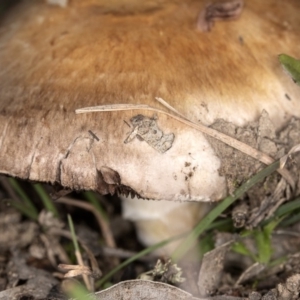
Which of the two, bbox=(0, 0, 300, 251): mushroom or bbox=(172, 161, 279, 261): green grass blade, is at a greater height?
bbox=(0, 0, 300, 251): mushroom

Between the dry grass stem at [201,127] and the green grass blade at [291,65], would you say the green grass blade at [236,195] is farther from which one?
the green grass blade at [291,65]

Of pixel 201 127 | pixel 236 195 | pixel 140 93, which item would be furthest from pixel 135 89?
pixel 236 195

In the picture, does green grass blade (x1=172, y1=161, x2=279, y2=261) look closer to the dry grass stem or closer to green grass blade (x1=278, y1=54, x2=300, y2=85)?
the dry grass stem

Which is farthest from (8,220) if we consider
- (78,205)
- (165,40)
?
(165,40)

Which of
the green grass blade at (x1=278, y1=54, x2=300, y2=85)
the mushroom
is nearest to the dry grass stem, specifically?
the mushroom

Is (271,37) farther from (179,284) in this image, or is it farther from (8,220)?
(8,220)

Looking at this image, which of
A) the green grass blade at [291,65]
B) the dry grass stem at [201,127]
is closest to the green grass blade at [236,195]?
the dry grass stem at [201,127]

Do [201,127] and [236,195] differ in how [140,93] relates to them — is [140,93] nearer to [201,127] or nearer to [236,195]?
[201,127]
